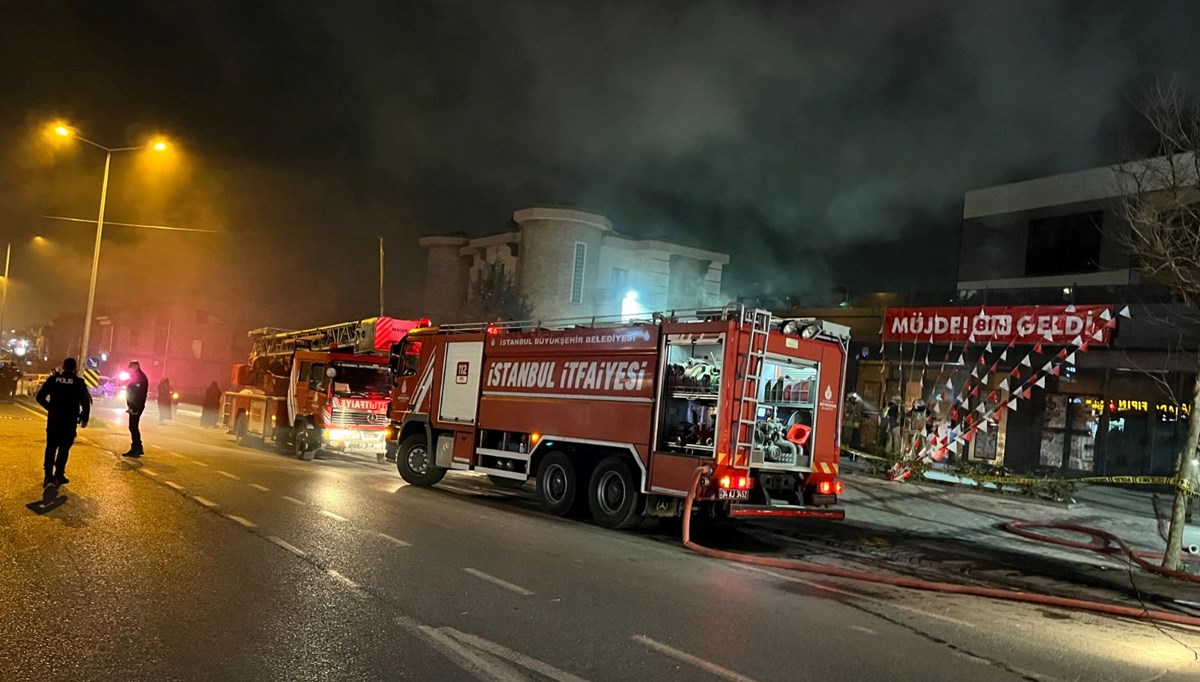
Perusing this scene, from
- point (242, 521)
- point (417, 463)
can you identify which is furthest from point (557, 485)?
point (242, 521)

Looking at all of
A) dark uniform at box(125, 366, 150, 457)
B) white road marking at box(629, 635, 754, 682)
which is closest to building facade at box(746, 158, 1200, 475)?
white road marking at box(629, 635, 754, 682)

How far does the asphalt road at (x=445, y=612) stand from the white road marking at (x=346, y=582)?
1.1 inches

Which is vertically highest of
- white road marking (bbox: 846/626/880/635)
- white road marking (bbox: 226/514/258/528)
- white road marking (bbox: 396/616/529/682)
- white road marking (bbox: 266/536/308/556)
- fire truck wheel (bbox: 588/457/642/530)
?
fire truck wheel (bbox: 588/457/642/530)

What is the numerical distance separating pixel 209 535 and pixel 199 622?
276 centimetres

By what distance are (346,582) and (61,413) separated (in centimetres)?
585

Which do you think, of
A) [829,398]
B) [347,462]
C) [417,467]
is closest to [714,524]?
[829,398]

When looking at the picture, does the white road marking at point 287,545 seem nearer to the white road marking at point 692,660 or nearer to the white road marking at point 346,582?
the white road marking at point 346,582

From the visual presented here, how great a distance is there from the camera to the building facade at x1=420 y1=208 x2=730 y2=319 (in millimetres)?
30719

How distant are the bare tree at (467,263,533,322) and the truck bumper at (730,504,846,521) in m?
19.5

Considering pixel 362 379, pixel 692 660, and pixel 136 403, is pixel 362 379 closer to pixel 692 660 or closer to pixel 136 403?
pixel 136 403

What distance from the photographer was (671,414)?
959 centimetres

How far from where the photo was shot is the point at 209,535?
24.3 ft

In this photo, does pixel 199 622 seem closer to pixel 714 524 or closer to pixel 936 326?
pixel 714 524

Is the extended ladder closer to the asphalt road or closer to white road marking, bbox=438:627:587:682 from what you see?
the asphalt road
